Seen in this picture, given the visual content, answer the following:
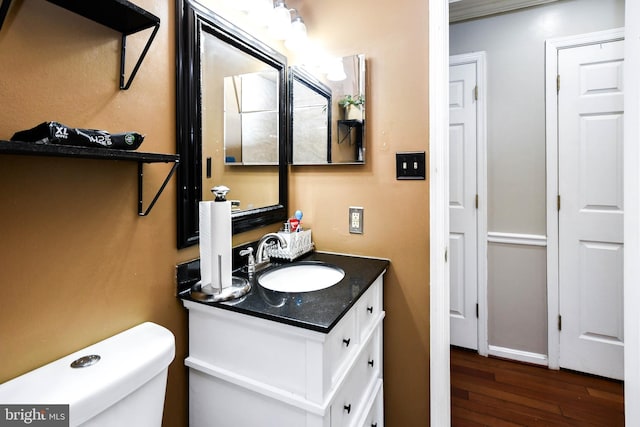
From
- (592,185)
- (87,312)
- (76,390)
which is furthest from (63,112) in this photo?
(592,185)

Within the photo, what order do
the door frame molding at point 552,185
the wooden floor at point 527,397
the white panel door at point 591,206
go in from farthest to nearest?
the door frame molding at point 552,185 → the white panel door at point 591,206 → the wooden floor at point 527,397

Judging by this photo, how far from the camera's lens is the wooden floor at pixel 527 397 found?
1652mm

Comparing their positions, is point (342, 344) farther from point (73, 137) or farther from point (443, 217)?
point (73, 137)

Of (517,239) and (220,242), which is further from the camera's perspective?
(517,239)

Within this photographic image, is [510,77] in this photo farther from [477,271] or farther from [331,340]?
[331,340]

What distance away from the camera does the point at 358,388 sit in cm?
112

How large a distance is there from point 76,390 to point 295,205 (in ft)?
3.68

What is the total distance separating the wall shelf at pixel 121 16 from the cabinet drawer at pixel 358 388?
3.53 feet

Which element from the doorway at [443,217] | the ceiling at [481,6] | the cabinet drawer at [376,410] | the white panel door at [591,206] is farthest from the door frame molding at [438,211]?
the white panel door at [591,206]

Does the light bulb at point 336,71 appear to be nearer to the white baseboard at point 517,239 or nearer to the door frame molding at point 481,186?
the door frame molding at point 481,186

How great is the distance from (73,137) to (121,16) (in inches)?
14.3

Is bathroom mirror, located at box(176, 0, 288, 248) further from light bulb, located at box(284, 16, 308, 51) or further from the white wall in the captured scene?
the white wall

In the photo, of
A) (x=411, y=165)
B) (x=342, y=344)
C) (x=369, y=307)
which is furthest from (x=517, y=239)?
(x=342, y=344)

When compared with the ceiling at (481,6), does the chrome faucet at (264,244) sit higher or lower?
lower
